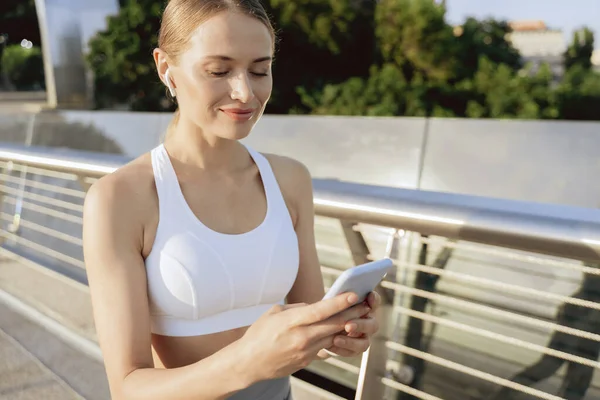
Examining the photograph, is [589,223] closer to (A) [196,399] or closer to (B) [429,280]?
(A) [196,399]

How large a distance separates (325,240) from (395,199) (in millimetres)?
4392

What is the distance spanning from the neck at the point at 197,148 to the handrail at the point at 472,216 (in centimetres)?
46

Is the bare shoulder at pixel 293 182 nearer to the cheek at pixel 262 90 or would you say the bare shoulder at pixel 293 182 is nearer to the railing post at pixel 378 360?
the cheek at pixel 262 90

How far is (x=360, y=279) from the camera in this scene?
1.04m

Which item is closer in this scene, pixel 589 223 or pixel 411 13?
pixel 589 223

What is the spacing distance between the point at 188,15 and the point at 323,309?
2.47 feet

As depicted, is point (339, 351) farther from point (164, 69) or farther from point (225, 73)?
point (164, 69)

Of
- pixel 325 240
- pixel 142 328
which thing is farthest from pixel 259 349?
pixel 325 240

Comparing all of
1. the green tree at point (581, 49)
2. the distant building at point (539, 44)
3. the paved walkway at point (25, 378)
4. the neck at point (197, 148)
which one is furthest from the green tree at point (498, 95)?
the neck at point (197, 148)

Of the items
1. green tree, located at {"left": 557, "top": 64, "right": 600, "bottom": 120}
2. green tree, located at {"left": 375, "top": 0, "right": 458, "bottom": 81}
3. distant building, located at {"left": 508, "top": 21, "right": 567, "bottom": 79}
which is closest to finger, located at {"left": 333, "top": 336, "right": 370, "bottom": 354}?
green tree, located at {"left": 557, "top": 64, "right": 600, "bottom": 120}

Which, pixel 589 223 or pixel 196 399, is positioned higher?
pixel 589 223

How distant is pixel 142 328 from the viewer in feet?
3.99

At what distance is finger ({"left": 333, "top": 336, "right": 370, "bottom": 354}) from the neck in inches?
23.5

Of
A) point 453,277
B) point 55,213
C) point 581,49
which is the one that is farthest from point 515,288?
point 581,49
